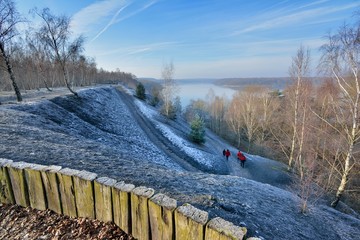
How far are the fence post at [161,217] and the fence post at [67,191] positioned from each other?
1.57 m

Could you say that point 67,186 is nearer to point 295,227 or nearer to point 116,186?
point 116,186

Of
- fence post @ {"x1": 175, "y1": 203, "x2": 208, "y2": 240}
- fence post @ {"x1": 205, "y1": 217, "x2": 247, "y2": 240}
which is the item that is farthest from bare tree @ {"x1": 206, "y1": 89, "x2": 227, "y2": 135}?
fence post @ {"x1": 205, "y1": 217, "x2": 247, "y2": 240}

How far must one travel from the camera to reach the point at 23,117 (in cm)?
1094

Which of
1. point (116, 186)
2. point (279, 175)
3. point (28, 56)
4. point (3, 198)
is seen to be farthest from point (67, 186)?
point (28, 56)

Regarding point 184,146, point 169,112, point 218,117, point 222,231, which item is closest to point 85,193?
point 222,231

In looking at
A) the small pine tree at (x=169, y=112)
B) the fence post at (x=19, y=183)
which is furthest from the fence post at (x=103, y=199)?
the small pine tree at (x=169, y=112)

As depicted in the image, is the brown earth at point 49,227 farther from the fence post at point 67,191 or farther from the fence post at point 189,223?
the fence post at point 189,223

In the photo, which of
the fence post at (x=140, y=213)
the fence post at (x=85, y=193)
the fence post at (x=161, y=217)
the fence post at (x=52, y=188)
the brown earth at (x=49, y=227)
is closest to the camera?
the fence post at (x=161, y=217)

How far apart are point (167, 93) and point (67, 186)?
2777 cm

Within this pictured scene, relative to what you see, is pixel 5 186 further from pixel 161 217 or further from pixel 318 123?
pixel 318 123

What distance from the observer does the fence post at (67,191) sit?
3482 millimetres

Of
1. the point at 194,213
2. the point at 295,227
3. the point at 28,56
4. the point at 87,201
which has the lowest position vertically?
the point at 295,227

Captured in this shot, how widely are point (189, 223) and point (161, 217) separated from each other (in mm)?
Answer: 436

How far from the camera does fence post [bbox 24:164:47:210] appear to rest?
370 cm
